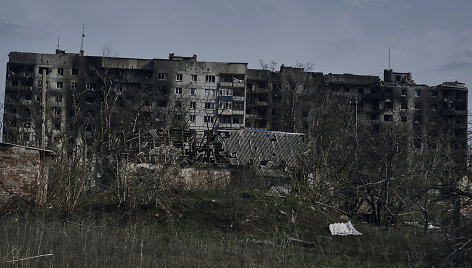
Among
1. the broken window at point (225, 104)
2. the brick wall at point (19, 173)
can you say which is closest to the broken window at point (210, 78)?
the broken window at point (225, 104)

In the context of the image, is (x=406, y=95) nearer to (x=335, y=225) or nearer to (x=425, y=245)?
(x=335, y=225)

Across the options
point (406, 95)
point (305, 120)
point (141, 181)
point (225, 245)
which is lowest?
point (225, 245)

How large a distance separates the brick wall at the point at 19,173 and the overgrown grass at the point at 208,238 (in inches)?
28.5

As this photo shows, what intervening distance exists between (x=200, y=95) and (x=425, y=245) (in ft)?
152

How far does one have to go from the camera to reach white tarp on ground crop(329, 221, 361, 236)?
53.2 ft

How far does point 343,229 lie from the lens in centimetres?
1645

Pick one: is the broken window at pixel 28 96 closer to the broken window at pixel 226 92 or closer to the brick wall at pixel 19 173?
the broken window at pixel 226 92

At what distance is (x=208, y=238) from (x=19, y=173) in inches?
252

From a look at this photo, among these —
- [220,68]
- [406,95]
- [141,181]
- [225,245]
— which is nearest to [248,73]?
[220,68]

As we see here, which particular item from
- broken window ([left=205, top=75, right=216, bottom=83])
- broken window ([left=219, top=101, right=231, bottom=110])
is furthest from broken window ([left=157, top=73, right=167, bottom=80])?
broken window ([left=219, top=101, right=231, bottom=110])

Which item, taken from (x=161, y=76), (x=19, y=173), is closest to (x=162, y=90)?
(x=161, y=76)

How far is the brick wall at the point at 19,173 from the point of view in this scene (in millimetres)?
16875

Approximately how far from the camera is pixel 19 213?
16.5 metres

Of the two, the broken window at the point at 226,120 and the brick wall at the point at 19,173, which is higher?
the broken window at the point at 226,120
